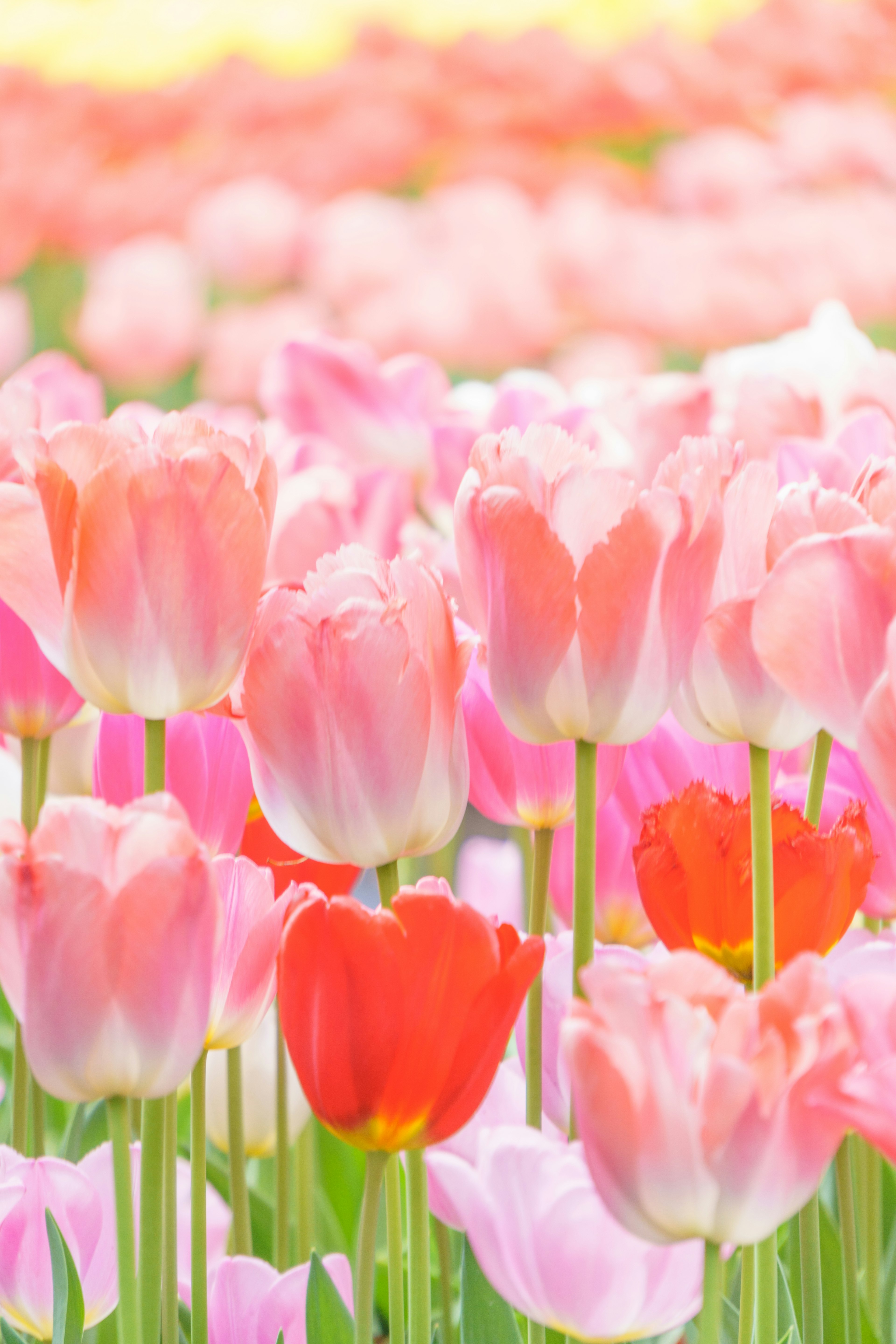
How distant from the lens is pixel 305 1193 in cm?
62

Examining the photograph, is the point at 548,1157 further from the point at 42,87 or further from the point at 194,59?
the point at 194,59

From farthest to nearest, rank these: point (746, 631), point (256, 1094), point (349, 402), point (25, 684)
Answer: point (349, 402), point (256, 1094), point (25, 684), point (746, 631)

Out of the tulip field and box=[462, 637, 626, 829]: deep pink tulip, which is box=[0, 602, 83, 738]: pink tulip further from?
box=[462, 637, 626, 829]: deep pink tulip

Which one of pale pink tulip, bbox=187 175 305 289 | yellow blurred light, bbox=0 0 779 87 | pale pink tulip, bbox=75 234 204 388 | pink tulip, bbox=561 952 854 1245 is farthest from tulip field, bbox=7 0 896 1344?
yellow blurred light, bbox=0 0 779 87

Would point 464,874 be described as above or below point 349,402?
below

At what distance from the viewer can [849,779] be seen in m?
0.51

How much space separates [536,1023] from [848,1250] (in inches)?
5.2

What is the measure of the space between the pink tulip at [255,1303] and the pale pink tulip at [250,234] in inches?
101

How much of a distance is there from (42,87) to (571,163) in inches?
43.0

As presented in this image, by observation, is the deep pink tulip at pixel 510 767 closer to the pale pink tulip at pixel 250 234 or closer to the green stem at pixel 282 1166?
the green stem at pixel 282 1166

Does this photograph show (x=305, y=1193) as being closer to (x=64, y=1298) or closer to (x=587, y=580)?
(x=64, y=1298)

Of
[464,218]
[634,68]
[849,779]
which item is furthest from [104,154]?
[849,779]

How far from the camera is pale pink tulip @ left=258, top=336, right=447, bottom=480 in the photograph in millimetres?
863

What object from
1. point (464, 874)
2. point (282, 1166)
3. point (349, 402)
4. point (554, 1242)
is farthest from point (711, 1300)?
point (349, 402)
